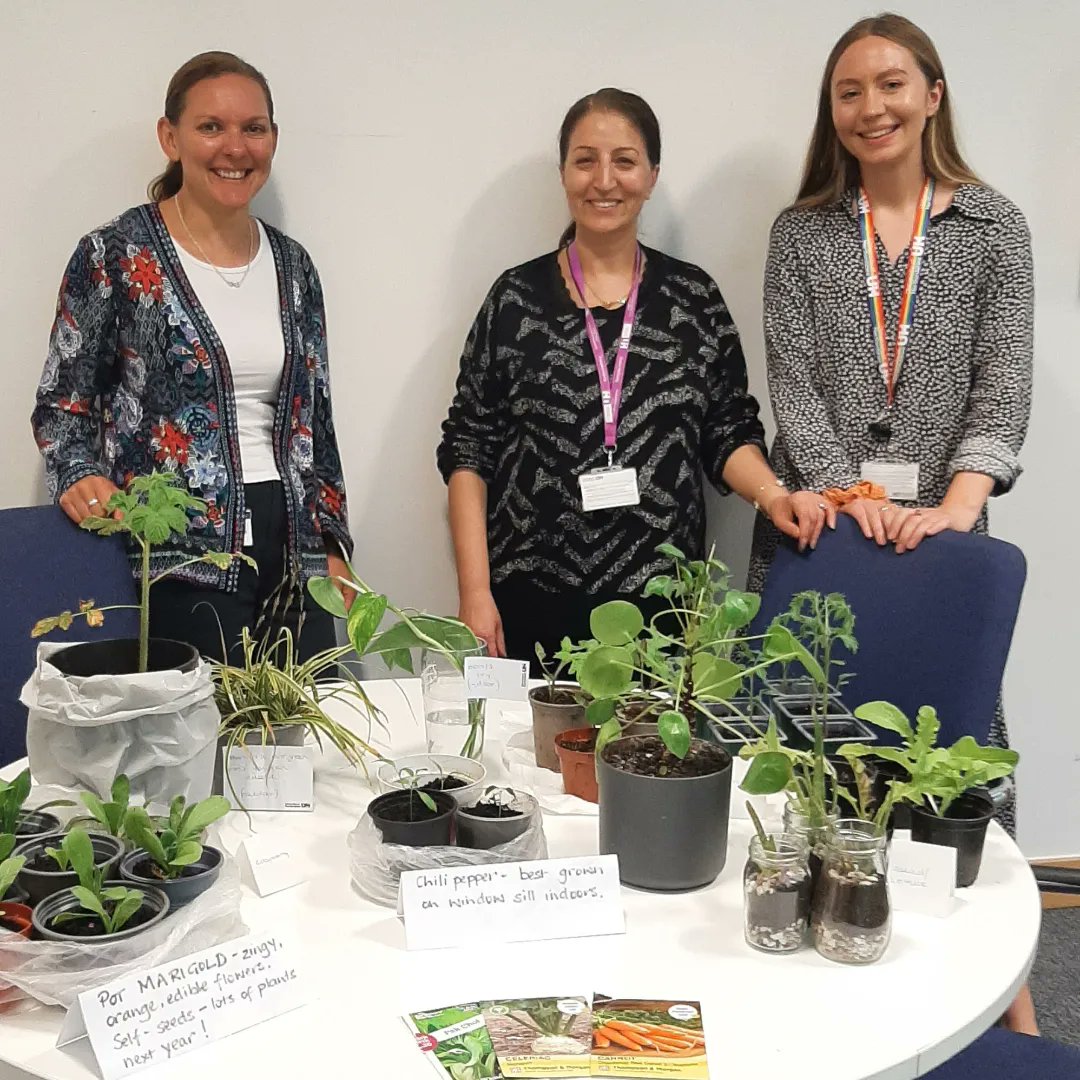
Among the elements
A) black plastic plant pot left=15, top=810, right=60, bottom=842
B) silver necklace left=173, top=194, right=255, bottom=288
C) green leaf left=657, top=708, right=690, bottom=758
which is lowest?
black plastic plant pot left=15, top=810, right=60, bottom=842

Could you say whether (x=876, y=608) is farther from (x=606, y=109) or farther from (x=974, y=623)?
(x=606, y=109)

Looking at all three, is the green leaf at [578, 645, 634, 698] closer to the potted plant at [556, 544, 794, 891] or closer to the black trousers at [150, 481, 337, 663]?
the potted plant at [556, 544, 794, 891]

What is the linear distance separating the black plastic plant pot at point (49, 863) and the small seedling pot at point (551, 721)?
538 millimetres

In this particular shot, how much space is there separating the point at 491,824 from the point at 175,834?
315 mm

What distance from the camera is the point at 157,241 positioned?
7.32ft

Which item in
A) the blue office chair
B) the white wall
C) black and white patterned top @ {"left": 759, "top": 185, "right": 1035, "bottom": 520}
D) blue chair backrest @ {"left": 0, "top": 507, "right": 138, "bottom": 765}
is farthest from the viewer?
the white wall

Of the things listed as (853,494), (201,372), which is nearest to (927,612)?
(853,494)

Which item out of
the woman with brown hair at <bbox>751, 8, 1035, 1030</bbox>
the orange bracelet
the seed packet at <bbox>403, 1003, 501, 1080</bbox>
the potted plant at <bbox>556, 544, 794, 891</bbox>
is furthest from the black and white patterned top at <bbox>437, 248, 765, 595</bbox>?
the seed packet at <bbox>403, 1003, 501, 1080</bbox>

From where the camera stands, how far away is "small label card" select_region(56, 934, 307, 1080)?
921 millimetres

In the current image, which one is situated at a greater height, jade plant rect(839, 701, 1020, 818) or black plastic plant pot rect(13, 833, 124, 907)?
jade plant rect(839, 701, 1020, 818)

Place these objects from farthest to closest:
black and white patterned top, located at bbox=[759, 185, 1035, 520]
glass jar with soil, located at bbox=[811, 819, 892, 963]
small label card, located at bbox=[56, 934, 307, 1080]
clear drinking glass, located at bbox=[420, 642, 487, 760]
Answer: black and white patterned top, located at bbox=[759, 185, 1035, 520] → clear drinking glass, located at bbox=[420, 642, 487, 760] → glass jar with soil, located at bbox=[811, 819, 892, 963] → small label card, located at bbox=[56, 934, 307, 1080]

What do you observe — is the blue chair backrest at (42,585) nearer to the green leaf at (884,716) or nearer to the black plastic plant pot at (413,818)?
the black plastic plant pot at (413,818)

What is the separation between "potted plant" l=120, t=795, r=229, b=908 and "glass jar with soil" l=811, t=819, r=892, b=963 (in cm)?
59

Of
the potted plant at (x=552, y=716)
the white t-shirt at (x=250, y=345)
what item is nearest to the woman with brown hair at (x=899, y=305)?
the potted plant at (x=552, y=716)
